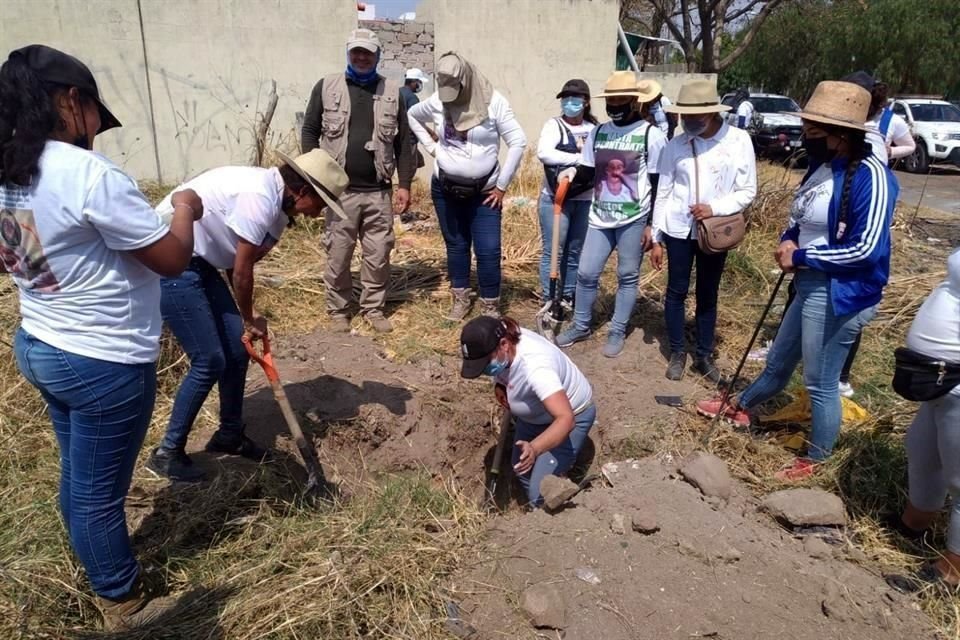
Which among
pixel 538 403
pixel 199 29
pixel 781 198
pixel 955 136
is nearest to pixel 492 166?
pixel 538 403

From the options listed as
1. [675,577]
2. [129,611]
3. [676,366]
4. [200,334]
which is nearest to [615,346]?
[676,366]

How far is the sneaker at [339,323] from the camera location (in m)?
5.20

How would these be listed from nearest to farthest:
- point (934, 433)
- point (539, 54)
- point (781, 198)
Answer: point (934, 433) < point (781, 198) < point (539, 54)

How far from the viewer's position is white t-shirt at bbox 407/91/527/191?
15.6 ft

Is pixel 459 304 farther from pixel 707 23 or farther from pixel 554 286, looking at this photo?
→ pixel 707 23

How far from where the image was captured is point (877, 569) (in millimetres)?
2822

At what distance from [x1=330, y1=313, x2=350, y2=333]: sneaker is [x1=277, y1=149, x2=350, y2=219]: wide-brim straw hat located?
2.17m

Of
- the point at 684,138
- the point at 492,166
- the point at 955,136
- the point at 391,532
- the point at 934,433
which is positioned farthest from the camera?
the point at 955,136

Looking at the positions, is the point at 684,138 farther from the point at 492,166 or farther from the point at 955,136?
the point at 955,136

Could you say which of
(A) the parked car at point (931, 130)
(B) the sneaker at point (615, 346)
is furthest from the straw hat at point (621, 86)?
(A) the parked car at point (931, 130)

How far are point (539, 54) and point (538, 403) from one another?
7.96 m

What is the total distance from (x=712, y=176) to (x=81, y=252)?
11.1 ft

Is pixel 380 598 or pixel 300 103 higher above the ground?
pixel 300 103

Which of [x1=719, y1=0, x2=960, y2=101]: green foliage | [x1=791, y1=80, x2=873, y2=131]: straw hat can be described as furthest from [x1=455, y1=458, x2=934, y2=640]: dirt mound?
[x1=719, y1=0, x2=960, y2=101]: green foliage
